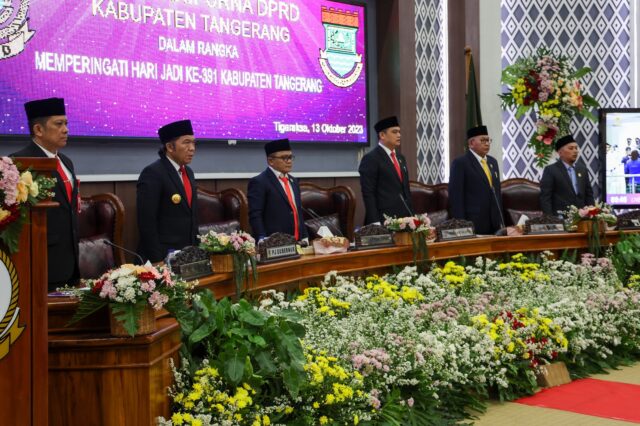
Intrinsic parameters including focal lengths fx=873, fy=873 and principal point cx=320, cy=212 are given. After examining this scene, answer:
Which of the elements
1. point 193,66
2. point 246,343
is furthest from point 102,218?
point 246,343

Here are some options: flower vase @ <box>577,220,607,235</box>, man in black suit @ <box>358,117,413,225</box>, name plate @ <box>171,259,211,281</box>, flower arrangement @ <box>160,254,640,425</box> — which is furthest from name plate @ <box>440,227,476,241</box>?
name plate @ <box>171,259,211,281</box>

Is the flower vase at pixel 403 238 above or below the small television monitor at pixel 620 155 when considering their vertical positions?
below

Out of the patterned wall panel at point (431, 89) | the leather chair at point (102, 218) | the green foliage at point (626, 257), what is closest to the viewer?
the leather chair at point (102, 218)

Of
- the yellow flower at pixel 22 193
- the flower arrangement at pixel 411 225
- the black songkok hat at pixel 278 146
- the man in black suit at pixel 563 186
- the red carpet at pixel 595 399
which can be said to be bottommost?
the red carpet at pixel 595 399

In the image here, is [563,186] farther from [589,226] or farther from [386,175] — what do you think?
[386,175]

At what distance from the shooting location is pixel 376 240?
14.5ft

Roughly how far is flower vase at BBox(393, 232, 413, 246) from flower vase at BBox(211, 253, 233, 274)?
4.46 ft

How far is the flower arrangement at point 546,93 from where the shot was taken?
752 centimetres

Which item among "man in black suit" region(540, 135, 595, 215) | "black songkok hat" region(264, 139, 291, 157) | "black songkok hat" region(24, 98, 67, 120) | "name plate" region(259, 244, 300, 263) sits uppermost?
"black songkok hat" region(24, 98, 67, 120)

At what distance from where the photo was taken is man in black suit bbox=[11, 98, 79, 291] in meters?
3.59

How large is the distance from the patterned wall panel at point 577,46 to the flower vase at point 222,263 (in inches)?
213

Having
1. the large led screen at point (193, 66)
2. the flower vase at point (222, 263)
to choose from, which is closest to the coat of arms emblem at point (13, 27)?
the large led screen at point (193, 66)

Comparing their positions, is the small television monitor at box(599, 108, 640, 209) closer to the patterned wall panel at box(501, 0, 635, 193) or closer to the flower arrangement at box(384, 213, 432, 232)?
the patterned wall panel at box(501, 0, 635, 193)

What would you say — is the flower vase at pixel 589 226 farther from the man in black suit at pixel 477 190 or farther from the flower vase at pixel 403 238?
the flower vase at pixel 403 238
